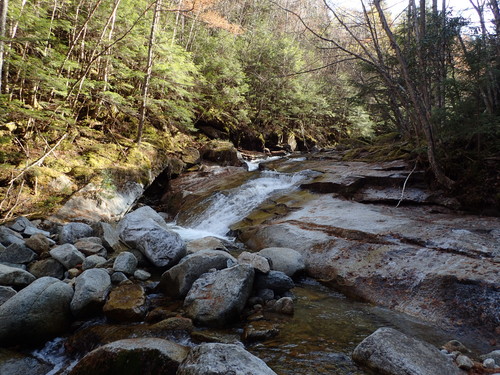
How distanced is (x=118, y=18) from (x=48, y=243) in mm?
10215

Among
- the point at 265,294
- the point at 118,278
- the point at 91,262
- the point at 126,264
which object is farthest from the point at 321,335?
the point at 91,262

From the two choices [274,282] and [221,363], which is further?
[274,282]

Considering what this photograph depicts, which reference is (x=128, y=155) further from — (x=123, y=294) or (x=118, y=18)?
(x=123, y=294)

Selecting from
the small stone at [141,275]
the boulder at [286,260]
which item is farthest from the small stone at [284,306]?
the small stone at [141,275]

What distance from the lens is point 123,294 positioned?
4062 millimetres

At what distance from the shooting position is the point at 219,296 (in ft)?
12.6

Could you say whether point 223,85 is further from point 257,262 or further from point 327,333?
point 327,333

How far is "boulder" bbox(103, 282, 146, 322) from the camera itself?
3.72 meters

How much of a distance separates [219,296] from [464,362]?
264 centimetres

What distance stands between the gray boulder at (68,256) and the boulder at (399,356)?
15.2 feet

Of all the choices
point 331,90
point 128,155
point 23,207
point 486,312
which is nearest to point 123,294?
point 486,312

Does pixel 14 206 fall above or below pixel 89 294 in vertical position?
below

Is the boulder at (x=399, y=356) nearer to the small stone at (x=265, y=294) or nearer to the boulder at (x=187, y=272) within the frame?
the small stone at (x=265, y=294)

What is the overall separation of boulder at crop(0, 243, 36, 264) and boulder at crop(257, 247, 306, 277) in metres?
4.15
